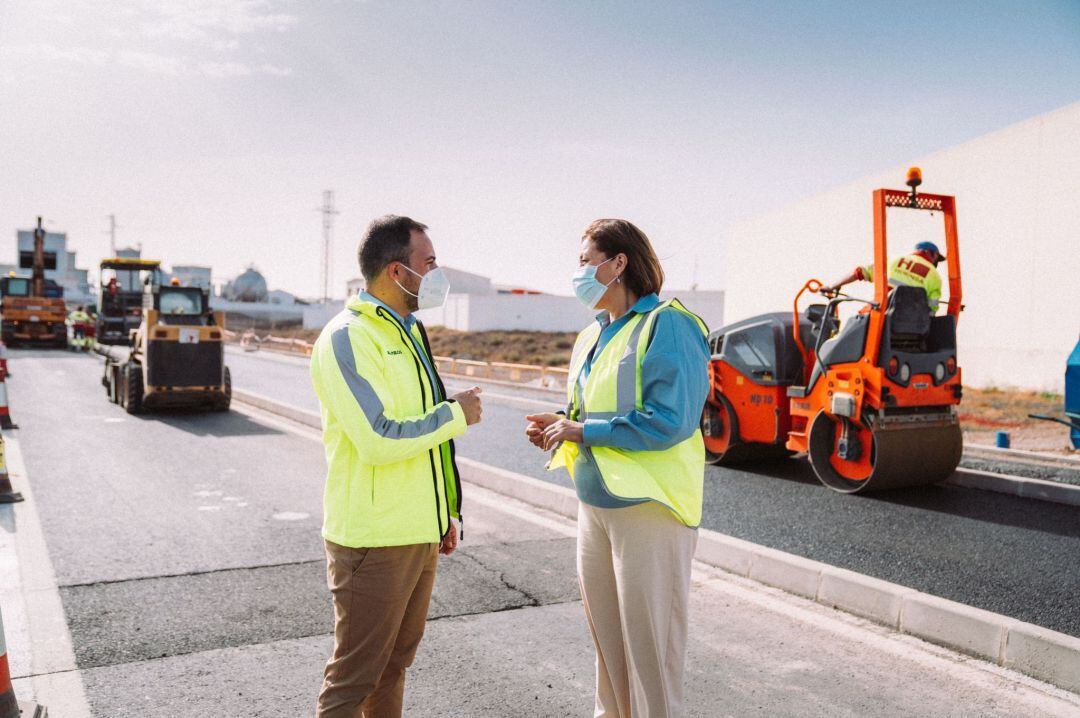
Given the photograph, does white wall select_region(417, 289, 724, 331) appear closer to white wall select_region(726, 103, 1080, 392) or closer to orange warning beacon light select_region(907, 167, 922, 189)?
white wall select_region(726, 103, 1080, 392)

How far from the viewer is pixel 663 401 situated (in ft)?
8.67

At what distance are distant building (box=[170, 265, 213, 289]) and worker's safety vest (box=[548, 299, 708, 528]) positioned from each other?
13493 mm

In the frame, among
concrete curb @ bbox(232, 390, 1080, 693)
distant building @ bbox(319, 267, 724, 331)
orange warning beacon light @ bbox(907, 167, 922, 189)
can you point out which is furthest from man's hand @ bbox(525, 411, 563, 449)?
distant building @ bbox(319, 267, 724, 331)

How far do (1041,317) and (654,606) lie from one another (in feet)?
64.3

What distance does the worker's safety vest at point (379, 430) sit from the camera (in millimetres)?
2500

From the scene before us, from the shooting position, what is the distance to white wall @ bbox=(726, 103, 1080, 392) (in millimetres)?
18375

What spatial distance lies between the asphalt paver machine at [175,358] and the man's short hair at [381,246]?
11.8m

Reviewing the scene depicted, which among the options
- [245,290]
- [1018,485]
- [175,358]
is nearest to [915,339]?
[1018,485]

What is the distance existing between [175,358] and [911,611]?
1203cm

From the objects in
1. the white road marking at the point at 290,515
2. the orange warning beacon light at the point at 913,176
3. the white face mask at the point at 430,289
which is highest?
the orange warning beacon light at the point at 913,176

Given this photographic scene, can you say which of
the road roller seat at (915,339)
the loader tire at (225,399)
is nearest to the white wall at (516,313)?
the loader tire at (225,399)

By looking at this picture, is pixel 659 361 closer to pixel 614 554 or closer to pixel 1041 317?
pixel 614 554

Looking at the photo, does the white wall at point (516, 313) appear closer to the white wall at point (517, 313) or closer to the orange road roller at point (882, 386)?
the white wall at point (517, 313)

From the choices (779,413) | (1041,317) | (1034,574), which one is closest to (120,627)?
(1034,574)
